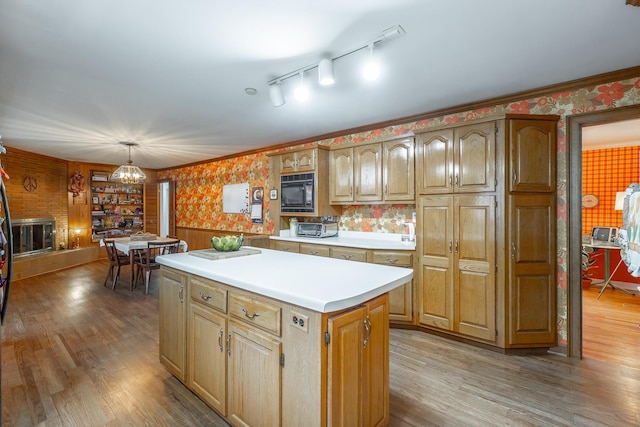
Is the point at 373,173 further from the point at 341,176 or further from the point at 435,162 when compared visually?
the point at 435,162

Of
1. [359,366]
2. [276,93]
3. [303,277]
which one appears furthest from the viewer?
[276,93]

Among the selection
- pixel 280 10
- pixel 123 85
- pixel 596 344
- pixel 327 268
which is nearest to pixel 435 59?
pixel 280 10

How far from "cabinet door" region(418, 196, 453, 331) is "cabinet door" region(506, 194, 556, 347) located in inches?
20.1

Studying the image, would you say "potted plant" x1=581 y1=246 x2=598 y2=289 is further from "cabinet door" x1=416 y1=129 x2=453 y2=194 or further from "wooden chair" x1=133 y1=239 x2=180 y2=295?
"wooden chair" x1=133 y1=239 x2=180 y2=295

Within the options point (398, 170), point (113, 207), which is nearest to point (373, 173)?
point (398, 170)

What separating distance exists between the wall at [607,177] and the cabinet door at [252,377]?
20.4 ft

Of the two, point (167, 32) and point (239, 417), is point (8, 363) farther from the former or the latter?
point (167, 32)

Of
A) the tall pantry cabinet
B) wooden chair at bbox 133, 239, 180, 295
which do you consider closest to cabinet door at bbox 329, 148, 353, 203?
the tall pantry cabinet

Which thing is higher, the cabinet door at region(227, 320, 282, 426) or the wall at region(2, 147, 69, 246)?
the wall at region(2, 147, 69, 246)

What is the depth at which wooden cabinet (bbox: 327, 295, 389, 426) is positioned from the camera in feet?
4.43

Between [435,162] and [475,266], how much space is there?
1074 millimetres

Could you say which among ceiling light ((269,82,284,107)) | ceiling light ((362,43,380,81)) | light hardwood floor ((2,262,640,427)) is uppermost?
ceiling light ((269,82,284,107))

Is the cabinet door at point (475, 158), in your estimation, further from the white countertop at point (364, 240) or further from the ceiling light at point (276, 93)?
the ceiling light at point (276, 93)

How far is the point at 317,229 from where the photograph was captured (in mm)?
4242
